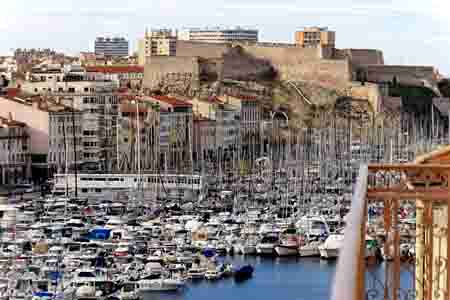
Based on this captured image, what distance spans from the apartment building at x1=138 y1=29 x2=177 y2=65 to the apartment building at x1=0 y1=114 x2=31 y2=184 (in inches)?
747

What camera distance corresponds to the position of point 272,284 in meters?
18.8

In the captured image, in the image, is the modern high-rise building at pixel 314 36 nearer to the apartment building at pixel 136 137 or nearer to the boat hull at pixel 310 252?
the apartment building at pixel 136 137

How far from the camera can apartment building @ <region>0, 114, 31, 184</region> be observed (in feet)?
101

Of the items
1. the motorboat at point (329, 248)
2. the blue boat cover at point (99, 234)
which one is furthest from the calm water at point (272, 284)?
the blue boat cover at point (99, 234)

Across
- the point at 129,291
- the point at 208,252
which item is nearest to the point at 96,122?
the point at 208,252

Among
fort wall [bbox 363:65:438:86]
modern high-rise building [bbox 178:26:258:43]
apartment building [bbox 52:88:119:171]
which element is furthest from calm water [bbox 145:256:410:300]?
modern high-rise building [bbox 178:26:258:43]

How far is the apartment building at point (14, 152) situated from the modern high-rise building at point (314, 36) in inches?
844

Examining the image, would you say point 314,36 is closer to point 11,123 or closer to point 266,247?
point 11,123

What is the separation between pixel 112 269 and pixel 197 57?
26.2m

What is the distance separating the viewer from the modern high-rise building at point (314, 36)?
5259 centimetres

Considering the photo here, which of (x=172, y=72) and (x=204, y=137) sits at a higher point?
(x=172, y=72)

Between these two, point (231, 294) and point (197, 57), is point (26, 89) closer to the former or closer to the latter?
point (197, 57)

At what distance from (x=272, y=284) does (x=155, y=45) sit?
116 feet

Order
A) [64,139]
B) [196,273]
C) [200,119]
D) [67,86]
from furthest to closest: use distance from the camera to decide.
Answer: [200,119] < [67,86] < [64,139] < [196,273]
